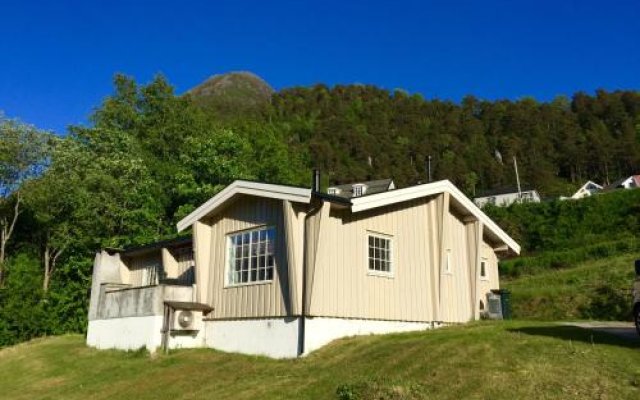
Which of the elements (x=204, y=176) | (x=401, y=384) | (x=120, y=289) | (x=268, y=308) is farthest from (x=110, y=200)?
(x=401, y=384)

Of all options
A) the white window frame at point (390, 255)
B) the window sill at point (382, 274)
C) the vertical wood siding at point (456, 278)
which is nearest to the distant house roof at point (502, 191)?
the vertical wood siding at point (456, 278)

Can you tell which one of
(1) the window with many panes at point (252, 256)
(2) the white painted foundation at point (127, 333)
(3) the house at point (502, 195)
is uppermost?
(3) the house at point (502, 195)

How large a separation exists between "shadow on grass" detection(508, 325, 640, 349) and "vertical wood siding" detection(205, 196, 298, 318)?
5.80 m

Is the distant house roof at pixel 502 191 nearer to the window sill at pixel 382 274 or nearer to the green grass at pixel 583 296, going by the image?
the green grass at pixel 583 296

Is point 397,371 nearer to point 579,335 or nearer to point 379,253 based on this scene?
point 579,335

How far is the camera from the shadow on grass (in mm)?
11555

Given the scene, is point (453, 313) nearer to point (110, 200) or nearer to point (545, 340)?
point (545, 340)

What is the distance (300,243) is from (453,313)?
633 cm

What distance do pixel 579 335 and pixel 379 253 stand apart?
5.84 m

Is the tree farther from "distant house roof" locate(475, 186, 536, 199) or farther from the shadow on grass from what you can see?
"distant house roof" locate(475, 186, 536, 199)

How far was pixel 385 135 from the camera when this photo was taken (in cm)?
11944

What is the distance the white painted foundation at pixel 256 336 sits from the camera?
14.8 metres

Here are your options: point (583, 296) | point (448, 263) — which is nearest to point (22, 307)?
point (448, 263)

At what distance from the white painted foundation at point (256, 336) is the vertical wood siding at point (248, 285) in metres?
0.22
